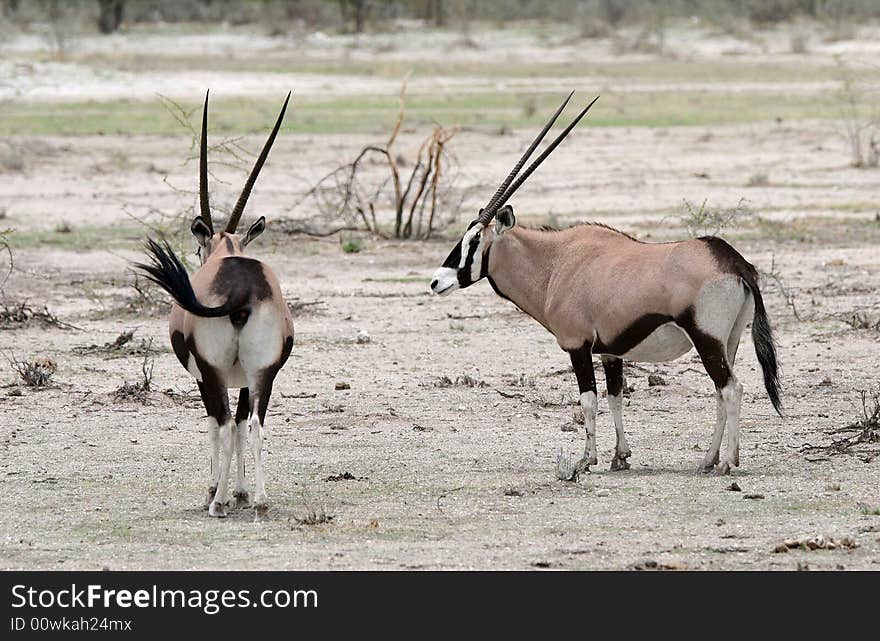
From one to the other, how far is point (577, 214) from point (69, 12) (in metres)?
52.1

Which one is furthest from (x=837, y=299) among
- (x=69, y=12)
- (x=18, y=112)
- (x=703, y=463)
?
(x=69, y=12)

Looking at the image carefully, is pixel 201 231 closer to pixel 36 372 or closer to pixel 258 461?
pixel 258 461

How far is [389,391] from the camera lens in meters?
12.5

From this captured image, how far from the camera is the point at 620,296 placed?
9.38 m

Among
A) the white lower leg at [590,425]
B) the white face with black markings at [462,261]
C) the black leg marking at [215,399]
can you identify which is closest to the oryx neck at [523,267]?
the white face with black markings at [462,261]

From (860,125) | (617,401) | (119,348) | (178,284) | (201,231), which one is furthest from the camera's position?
(860,125)

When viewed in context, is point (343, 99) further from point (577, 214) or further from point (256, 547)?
point (256, 547)

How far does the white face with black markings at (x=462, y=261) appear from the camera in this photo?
32.7 feet

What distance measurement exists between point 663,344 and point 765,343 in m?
0.60

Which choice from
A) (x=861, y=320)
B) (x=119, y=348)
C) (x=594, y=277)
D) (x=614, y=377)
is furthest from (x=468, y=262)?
(x=861, y=320)

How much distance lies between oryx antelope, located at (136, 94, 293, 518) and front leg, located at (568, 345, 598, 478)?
5.70 feet

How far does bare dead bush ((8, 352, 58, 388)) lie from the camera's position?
12.4 m

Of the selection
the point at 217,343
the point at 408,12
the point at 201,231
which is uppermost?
the point at 408,12

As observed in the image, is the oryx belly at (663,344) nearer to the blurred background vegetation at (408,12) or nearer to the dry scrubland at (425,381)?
the dry scrubland at (425,381)
